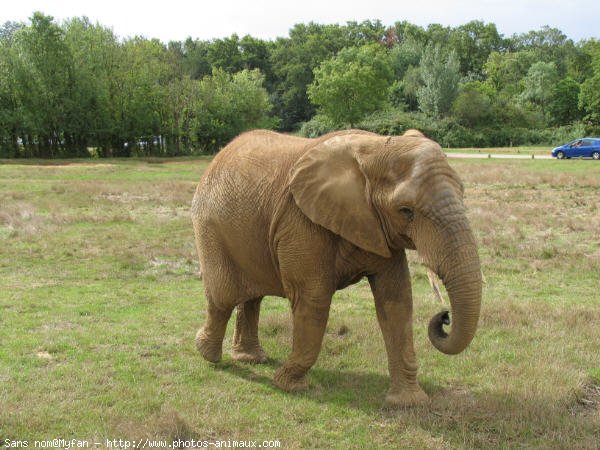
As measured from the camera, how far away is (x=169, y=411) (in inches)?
237

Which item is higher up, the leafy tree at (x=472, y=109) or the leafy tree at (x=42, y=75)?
the leafy tree at (x=42, y=75)

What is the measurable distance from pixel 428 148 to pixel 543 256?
9.98 meters

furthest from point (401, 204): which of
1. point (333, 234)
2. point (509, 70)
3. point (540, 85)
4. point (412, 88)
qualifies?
point (509, 70)

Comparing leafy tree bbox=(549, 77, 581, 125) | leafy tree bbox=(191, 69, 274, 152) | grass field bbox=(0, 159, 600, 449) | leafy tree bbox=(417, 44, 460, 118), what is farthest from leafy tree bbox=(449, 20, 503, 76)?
grass field bbox=(0, 159, 600, 449)

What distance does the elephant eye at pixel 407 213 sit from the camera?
5453 millimetres

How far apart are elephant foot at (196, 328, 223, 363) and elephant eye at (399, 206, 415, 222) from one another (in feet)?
11.3

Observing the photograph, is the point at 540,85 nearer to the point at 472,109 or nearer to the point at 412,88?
the point at 412,88

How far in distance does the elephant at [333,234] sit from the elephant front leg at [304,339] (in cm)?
1

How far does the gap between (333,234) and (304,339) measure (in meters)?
1.26

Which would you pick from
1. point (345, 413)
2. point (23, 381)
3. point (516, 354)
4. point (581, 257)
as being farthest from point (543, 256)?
point (23, 381)

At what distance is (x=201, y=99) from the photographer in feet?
205

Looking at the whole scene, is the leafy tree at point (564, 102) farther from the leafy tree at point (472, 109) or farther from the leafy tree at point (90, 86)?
the leafy tree at point (90, 86)

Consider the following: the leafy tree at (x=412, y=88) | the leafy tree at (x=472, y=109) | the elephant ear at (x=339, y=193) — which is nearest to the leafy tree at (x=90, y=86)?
the leafy tree at (x=472, y=109)

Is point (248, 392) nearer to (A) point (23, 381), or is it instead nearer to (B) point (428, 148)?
(A) point (23, 381)
